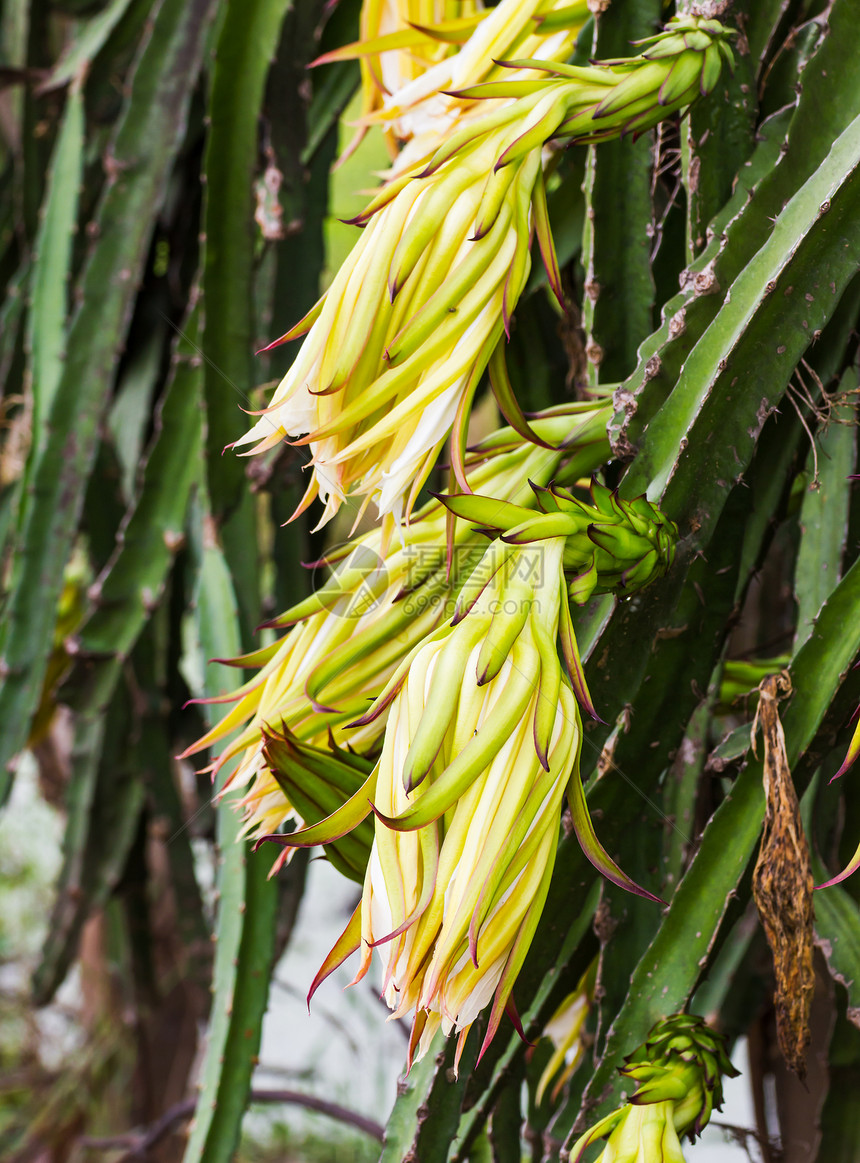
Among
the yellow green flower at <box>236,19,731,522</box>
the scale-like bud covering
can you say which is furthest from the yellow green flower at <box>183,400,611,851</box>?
the scale-like bud covering

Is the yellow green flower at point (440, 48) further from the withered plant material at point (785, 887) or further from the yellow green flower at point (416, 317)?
the withered plant material at point (785, 887)

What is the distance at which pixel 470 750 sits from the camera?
0.83 ft

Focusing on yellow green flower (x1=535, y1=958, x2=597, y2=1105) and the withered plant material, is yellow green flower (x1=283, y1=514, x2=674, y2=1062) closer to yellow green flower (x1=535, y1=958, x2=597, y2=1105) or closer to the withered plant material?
the withered plant material

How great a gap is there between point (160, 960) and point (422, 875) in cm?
127

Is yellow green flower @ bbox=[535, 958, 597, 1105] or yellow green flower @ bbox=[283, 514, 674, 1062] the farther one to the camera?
yellow green flower @ bbox=[535, 958, 597, 1105]

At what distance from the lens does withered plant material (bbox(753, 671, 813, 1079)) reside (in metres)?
0.35

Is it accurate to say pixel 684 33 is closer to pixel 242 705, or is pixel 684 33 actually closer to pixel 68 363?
pixel 242 705

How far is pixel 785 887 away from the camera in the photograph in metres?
0.35

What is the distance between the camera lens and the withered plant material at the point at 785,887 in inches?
13.7

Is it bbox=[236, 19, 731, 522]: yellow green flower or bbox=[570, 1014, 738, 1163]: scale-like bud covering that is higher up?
bbox=[236, 19, 731, 522]: yellow green flower

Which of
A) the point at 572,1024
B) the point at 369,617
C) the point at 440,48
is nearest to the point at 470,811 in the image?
the point at 369,617

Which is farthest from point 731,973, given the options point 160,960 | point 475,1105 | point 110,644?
point 160,960

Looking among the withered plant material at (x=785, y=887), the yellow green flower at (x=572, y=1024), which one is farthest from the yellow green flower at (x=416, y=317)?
the yellow green flower at (x=572, y=1024)

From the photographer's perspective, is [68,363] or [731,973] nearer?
[731,973]
